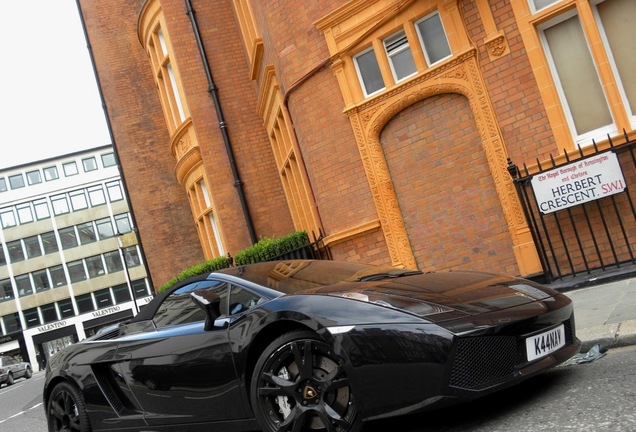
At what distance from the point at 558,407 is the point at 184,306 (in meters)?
2.47

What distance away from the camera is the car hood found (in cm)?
346

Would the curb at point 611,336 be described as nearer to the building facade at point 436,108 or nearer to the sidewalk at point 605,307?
the sidewalk at point 605,307

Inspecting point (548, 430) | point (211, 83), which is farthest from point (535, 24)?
point (211, 83)

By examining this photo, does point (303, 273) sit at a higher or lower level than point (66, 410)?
higher

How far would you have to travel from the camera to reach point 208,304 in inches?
158

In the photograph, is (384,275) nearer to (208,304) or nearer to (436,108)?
(208,304)

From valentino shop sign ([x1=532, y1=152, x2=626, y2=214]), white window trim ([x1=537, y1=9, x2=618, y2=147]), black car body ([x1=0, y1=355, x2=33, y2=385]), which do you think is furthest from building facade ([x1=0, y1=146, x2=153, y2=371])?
valentino shop sign ([x1=532, y1=152, x2=626, y2=214])

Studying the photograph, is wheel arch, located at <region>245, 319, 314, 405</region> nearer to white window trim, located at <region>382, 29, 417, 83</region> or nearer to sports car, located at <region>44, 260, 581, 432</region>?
sports car, located at <region>44, 260, 581, 432</region>

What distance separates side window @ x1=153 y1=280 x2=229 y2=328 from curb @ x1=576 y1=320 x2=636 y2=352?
2.63 m

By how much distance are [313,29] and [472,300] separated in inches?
331

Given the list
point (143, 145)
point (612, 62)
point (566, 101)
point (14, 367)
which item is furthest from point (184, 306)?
point (14, 367)

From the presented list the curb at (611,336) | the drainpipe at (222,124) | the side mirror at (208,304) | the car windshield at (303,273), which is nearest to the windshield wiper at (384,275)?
the car windshield at (303,273)

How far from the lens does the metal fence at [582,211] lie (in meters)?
8.02

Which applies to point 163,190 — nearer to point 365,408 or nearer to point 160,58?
point 160,58
